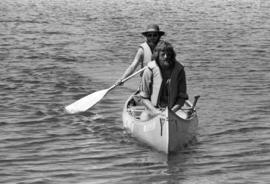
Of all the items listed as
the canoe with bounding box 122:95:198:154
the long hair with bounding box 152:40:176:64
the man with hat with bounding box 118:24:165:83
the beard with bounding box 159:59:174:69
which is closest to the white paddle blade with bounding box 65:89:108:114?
the man with hat with bounding box 118:24:165:83

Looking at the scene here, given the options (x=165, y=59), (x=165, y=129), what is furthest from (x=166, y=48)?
(x=165, y=129)

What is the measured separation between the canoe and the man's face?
84 centimetres

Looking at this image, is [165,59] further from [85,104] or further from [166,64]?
[85,104]

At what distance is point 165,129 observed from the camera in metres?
12.3

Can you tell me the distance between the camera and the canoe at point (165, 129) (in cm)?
1229

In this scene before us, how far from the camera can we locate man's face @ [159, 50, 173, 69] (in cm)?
1252

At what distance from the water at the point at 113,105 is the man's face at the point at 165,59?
5.35 feet

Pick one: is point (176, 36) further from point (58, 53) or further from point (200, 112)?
point (200, 112)

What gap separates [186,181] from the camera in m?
11.5

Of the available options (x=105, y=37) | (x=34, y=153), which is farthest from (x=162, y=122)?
(x=105, y=37)

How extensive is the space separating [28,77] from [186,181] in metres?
12.0

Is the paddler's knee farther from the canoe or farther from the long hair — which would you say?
the long hair

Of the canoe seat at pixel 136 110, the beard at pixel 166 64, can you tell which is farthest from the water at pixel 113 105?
the beard at pixel 166 64

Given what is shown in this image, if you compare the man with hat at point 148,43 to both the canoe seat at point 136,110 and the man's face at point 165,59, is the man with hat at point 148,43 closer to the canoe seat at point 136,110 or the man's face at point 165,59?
the canoe seat at point 136,110
